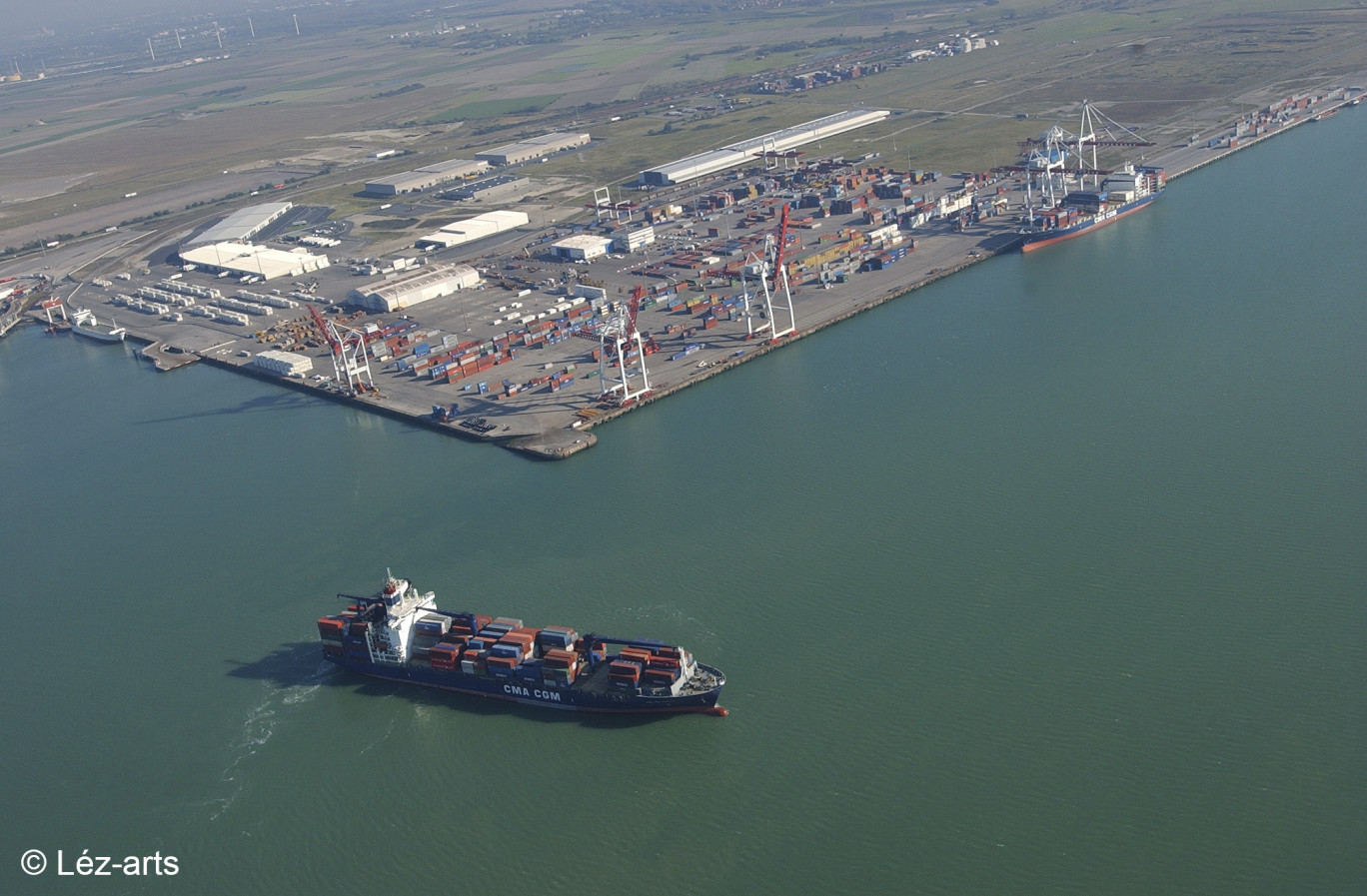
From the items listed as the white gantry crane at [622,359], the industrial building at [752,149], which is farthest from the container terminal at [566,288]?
the industrial building at [752,149]

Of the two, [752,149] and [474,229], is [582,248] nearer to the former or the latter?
[474,229]

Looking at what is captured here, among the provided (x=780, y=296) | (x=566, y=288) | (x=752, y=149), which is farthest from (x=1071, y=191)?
(x=566, y=288)

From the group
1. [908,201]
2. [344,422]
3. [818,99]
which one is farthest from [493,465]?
[818,99]

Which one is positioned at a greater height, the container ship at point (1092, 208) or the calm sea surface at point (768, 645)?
the container ship at point (1092, 208)

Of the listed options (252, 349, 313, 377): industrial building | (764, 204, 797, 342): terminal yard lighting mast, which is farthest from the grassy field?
(252, 349, 313, 377): industrial building

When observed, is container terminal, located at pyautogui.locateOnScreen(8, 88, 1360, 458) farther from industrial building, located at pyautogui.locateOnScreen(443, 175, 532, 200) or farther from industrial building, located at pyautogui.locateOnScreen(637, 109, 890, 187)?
industrial building, located at pyautogui.locateOnScreen(443, 175, 532, 200)

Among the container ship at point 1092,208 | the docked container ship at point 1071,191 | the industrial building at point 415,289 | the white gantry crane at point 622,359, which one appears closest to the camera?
the white gantry crane at point 622,359

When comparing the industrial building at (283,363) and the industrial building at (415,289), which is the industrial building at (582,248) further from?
the industrial building at (283,363)

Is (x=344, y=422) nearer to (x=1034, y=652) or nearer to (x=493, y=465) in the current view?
(x=493, y=465)
